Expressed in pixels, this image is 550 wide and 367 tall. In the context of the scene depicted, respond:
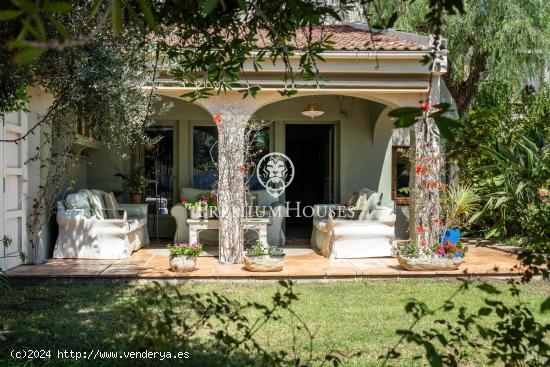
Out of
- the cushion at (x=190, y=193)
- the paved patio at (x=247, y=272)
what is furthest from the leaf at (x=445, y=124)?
the cushion at (x=190, y=193)

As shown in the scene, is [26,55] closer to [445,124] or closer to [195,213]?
[445,124]

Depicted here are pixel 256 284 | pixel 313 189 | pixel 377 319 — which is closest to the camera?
pixel 377 319

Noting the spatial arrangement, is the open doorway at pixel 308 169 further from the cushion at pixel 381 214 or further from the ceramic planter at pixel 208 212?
the cushion at pixel 381 214

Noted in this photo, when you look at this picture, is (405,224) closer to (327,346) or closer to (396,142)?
(396,142)

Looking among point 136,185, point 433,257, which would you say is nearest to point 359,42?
point 433,257

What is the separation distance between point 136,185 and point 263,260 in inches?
196

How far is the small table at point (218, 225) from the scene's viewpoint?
945 centimetres

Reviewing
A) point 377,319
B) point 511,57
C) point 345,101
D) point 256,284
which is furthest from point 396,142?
point 377,319

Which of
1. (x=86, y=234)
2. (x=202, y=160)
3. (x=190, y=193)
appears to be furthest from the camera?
(x=202, y=160)

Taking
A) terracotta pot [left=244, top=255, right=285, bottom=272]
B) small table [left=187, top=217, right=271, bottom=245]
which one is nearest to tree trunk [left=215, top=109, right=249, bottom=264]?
small table [left=187, top=217, right=271, bottom=245]

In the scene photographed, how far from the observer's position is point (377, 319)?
575 centimetres

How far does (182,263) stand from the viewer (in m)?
7.91

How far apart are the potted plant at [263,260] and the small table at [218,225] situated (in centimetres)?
140

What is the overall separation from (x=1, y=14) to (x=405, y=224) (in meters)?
11.4
